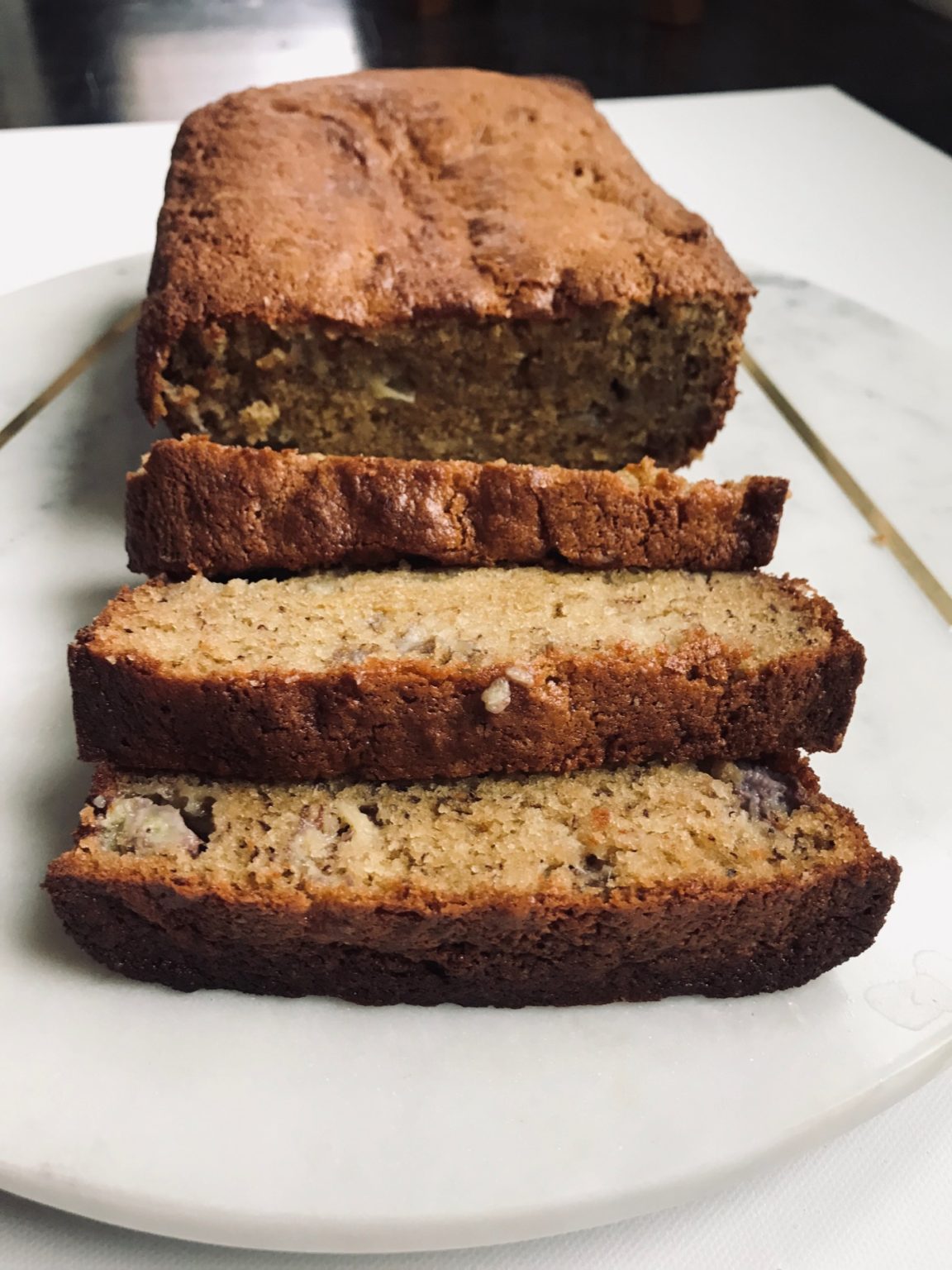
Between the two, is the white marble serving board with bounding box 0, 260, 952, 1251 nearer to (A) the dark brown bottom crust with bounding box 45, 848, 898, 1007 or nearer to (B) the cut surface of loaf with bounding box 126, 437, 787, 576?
(A) the dark brown bottom crust with bounding box 45, 848, 898, 1007

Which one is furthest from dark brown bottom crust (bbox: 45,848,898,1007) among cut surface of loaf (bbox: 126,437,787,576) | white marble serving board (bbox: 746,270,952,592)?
white marble serving board (bbox: 746,270,952,592)

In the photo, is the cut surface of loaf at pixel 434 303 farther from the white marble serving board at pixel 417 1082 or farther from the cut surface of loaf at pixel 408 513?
the white marble serving board at pixel 417 1082

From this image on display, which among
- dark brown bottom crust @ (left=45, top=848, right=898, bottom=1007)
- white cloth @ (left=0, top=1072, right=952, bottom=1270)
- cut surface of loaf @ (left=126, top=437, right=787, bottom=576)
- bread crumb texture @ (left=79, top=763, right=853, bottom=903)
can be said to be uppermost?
cut surface of loaf @ (left=126, top=437, right=787, bottom=576)

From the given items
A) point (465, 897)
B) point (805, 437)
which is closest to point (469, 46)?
point (805, 437)

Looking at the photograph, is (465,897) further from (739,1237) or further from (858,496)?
(858,496)

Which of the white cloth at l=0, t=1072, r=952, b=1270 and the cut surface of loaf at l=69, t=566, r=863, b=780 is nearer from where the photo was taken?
the white cloth at l=0, t=1072, r=952, b=1270

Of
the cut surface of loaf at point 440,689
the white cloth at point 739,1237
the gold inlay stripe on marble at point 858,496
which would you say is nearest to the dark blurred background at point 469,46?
the gold inlay stripe on marble at point 858,496
